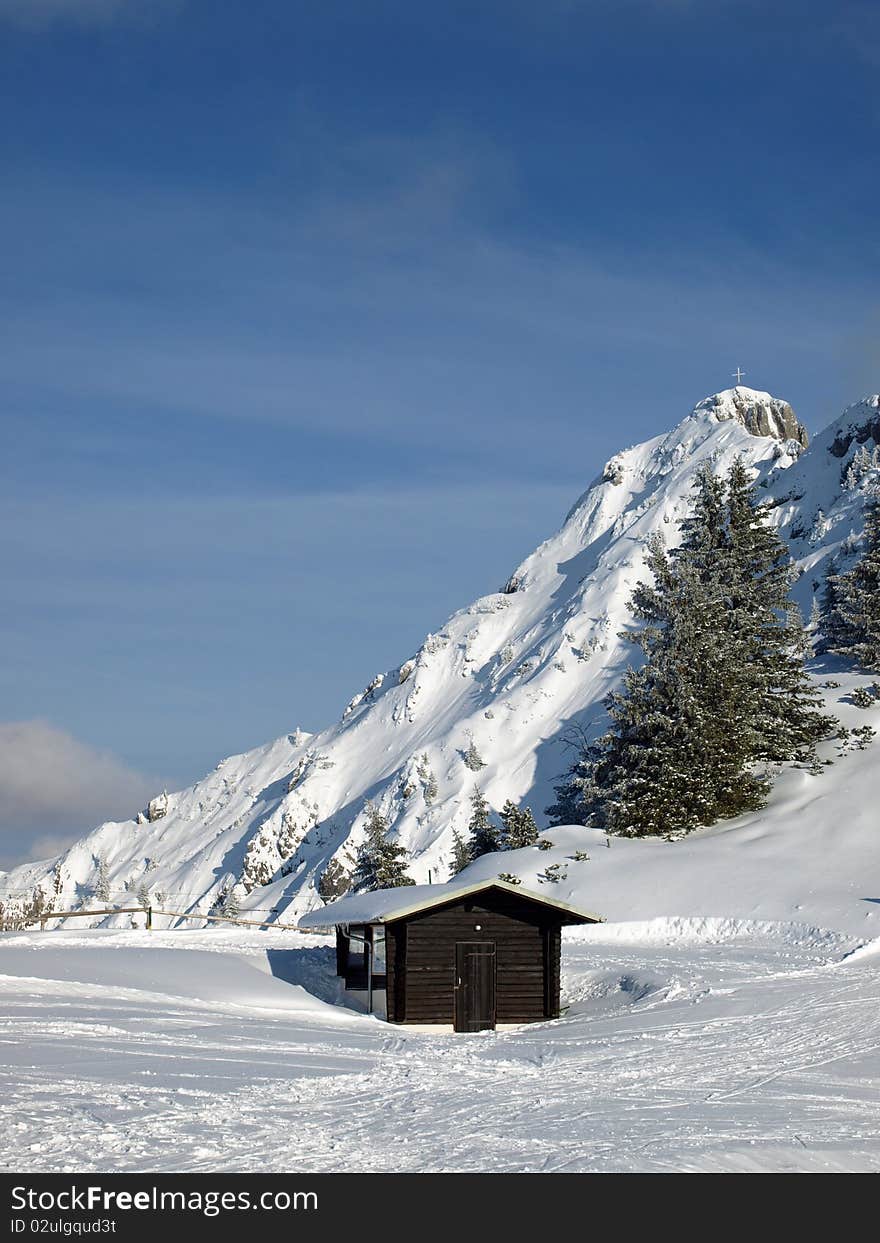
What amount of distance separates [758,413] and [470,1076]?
153 meters

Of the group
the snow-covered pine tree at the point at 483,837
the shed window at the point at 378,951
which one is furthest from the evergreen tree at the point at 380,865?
the shed window at the point at 378,951

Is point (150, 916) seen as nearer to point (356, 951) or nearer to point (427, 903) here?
point (356, 951)

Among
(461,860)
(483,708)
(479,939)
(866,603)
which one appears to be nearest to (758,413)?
(483,708)

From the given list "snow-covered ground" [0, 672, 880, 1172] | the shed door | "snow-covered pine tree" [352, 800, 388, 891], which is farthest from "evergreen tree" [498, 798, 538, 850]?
the shed door

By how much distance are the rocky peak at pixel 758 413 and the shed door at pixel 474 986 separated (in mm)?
137343

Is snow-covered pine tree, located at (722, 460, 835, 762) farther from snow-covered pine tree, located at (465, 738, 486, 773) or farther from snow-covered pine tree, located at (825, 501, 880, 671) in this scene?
snow-covered pine tree, located at (465, 738, 486, 773)

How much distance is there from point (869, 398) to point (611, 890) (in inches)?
3817

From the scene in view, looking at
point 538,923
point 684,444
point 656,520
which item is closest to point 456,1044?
point 538,923

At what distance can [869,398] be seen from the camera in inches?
4811

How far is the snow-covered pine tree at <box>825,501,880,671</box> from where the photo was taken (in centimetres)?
5291

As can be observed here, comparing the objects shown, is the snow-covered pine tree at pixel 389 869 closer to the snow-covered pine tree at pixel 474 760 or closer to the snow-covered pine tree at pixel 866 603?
the snow-covered pine tree at pixel 866 603

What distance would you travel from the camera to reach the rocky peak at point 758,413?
15975 cm
